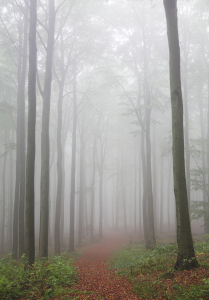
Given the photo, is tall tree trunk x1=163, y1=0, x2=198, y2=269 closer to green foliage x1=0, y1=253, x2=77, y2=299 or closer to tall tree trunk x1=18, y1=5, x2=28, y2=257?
green foliage x1=0, y1=253, x2=77, y2=299

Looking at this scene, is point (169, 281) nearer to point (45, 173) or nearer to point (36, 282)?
point (36, 282)

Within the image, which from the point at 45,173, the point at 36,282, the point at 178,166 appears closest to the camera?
the point at 36,282

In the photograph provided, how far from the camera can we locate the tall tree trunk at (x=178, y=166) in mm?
5195

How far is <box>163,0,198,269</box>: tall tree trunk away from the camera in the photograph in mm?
5195

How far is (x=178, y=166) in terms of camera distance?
5480 millimetres

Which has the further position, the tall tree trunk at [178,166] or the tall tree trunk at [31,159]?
Result: the tall tree trunk at [31,159]

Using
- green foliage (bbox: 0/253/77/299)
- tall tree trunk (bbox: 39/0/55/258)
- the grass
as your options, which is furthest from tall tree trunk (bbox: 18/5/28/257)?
the grass

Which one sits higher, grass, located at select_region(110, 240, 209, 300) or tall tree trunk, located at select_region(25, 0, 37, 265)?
tall tree trunk, located at select_region(25, 0, 37, 265)

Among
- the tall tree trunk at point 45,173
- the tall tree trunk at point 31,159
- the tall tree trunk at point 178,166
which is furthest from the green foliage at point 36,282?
the tall tree trunk at point 178,166

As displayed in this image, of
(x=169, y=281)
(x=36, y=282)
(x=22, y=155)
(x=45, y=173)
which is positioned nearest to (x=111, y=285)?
(x=169, y=281)

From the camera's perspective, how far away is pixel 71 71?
16.3m

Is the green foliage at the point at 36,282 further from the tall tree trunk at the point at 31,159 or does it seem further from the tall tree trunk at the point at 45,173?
the tall tree trunk at the point at 45,173

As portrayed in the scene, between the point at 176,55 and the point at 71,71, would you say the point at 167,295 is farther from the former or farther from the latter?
the point at 71,71

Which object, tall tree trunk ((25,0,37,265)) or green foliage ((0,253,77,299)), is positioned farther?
tall tree trunk ((25,0,37,265))
